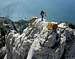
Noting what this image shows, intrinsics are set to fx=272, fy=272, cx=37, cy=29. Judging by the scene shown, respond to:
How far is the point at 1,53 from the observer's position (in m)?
72.9

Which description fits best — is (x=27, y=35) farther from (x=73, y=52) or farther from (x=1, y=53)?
(x=1, y=53)

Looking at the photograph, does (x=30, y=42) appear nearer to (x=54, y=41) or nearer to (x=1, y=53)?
(x=54, y=41)

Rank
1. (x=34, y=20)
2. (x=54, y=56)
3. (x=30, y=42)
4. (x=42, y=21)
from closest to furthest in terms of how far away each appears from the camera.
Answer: (x=54, y=56), (x=30, y=42), (x=42, y=21), (x=34, y=20)

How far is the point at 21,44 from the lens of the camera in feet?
168

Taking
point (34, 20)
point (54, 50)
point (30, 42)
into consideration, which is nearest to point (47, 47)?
point (54, 50)

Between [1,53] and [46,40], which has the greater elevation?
[46,40]

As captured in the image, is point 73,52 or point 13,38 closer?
point 73,52

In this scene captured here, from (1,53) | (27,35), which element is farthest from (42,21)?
(1,53)

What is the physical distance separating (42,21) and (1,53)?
24018 millimetres

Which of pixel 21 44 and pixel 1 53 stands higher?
pixel 21 44

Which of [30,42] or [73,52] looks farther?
[30,42]

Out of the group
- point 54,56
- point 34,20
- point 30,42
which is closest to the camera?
point 54,56

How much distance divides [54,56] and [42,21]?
42.6ft

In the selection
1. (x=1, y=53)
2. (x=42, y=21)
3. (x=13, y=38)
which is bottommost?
(x=1, y=53)
